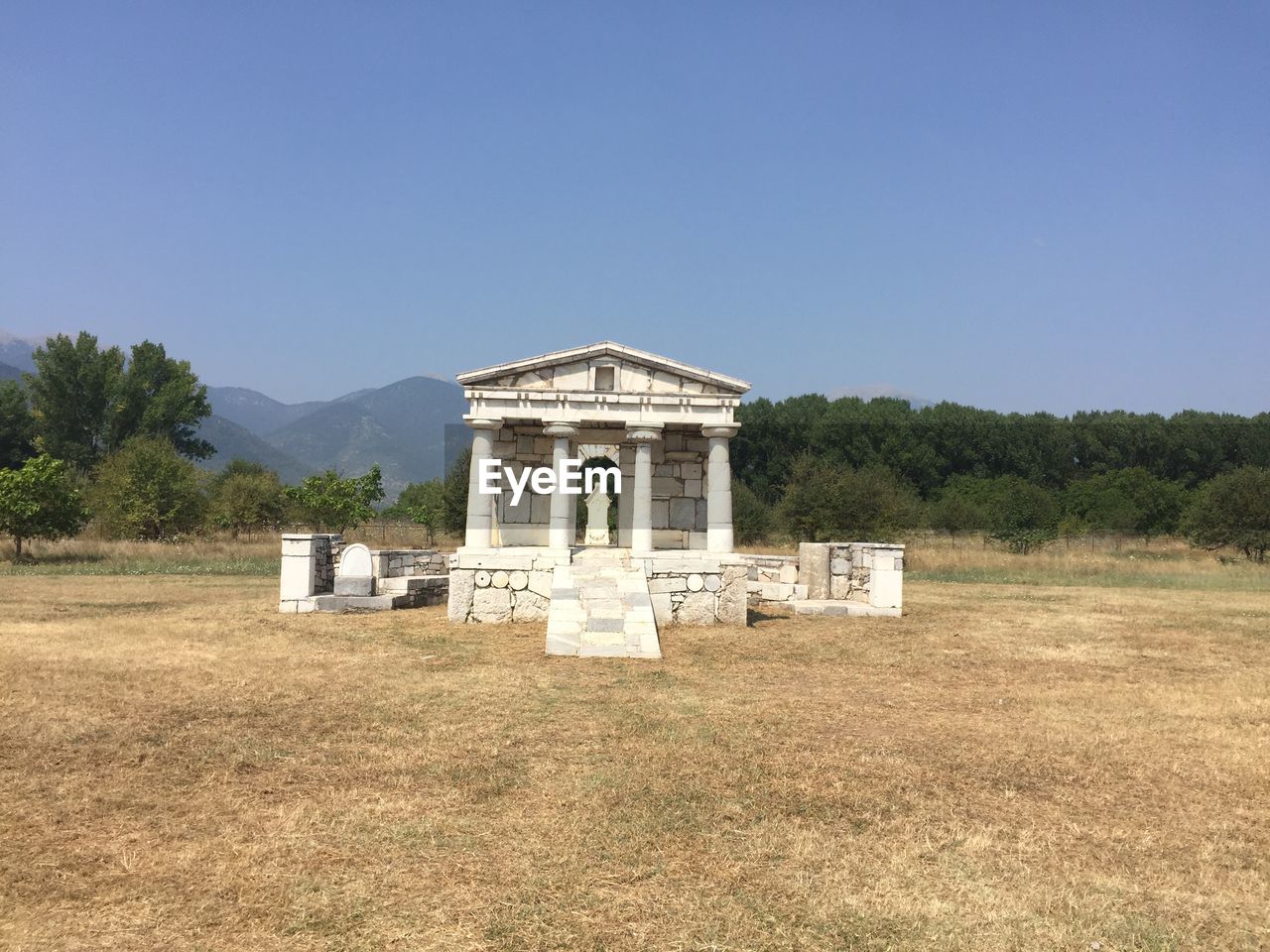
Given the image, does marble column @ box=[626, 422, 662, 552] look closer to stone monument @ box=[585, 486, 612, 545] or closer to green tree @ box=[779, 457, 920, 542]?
stone monument @ box=[585, 486, 612, 545]

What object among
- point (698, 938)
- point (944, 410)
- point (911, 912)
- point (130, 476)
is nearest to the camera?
point (698, 938)

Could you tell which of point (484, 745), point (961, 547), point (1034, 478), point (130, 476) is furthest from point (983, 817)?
point (1034, 478)

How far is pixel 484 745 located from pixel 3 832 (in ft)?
11.6

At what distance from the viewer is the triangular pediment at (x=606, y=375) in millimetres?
18969

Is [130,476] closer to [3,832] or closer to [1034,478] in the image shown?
[3,832]

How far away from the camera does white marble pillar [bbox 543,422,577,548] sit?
1883 centimetres

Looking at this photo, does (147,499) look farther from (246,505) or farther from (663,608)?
(663,608)

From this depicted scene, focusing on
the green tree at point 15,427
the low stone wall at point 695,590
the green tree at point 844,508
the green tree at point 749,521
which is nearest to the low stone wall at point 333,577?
the low stone wall at point 695,590

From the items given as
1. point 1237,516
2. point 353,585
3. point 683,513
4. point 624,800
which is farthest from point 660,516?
point 1237,516

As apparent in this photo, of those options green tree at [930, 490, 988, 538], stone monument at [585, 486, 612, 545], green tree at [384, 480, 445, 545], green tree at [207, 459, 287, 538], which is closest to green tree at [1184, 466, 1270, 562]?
green tree at [930, 490, 988, 538]

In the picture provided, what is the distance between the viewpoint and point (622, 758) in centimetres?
756

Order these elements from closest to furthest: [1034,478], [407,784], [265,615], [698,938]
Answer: [698,938] < [407,784] < [265,615] < [1034,478]

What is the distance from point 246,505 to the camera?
43312mm

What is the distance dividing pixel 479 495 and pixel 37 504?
72.4 ft
